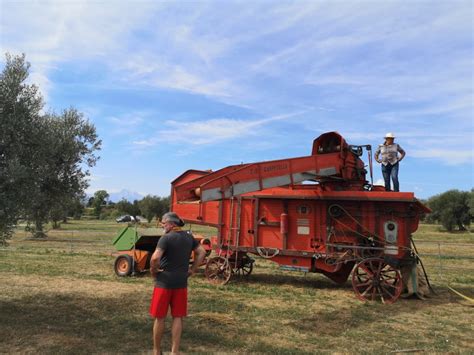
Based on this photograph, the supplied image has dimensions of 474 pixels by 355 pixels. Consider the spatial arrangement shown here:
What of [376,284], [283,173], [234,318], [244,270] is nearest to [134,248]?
[244,270]

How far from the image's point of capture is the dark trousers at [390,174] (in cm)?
1095

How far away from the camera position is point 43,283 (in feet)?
36.4

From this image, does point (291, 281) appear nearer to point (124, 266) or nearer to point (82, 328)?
point (124, 266)

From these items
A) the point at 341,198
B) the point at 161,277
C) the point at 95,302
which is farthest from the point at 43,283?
the point at 341,198

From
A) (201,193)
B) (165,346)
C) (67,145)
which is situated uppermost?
(67,145)

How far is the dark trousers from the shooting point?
10953 mm

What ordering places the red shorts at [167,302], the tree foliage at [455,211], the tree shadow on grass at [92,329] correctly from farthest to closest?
1. the tree foliage at [455,211]
2. the tree shadow on grass at [92,329]
3. the red shorts at [167,302]

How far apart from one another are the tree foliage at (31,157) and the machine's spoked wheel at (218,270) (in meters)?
5.09

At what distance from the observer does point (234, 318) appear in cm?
790

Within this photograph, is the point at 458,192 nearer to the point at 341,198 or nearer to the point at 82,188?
the point at 341,198

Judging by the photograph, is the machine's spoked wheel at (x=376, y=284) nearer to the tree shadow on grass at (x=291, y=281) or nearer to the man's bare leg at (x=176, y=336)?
the tree shadow on grass at (x=291, y=281)

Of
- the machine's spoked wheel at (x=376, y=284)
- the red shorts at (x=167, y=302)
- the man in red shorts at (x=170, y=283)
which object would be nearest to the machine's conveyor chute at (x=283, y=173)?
the machine's spoked wheel at (x=376, y=284)

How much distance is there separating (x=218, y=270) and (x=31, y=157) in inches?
264

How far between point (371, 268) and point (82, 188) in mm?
7109
